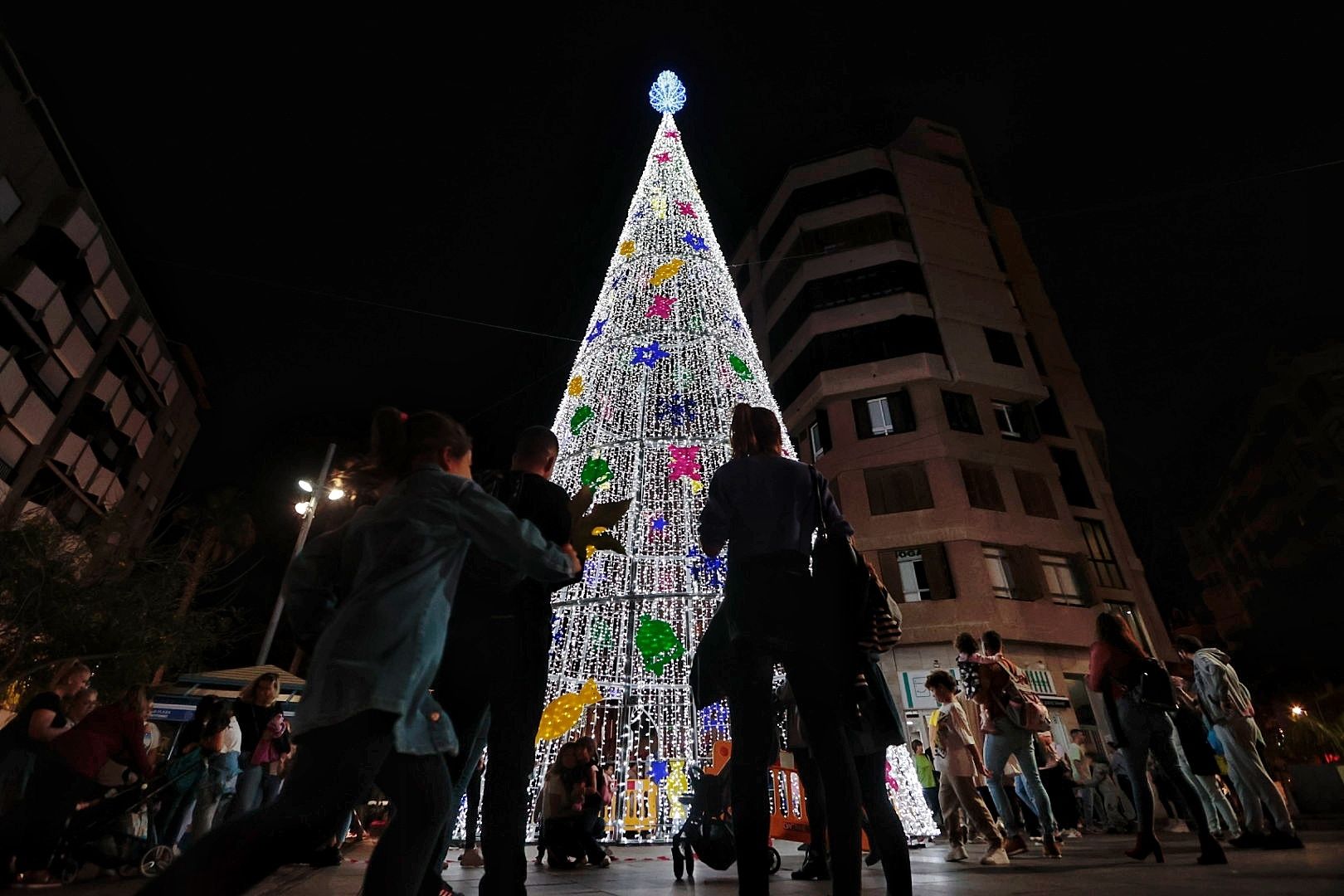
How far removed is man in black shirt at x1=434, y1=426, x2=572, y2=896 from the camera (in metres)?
2.19

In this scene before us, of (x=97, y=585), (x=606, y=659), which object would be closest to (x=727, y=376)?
(x=606, y=659)

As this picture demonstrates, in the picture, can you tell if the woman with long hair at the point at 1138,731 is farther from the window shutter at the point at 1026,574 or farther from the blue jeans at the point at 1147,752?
the window shutter at the point at 1026,574

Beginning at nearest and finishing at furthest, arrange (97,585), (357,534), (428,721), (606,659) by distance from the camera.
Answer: (428,721), (357,534), (606,659), (97,585)

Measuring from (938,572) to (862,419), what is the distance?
18.9 ft

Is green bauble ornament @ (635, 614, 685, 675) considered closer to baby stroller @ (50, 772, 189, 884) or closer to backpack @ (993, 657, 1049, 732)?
backpack @ (993, 657, 1049, 732)

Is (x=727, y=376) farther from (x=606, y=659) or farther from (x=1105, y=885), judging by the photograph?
(x=1105, y=885)

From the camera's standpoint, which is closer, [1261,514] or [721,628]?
[721,628]

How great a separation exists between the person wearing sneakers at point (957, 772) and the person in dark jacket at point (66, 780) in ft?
19.6

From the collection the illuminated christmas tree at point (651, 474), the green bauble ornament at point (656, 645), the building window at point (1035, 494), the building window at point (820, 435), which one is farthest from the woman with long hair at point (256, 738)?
the building window at point (1035, 494)

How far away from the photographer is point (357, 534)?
1862 millimetres

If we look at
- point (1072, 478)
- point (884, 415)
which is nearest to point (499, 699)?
point (884, 415)

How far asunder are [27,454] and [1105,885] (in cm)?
3101

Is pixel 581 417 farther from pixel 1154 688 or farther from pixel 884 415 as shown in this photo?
pixel 884 415

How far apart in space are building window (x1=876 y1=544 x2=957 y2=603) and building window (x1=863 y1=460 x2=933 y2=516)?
132 centimetres
